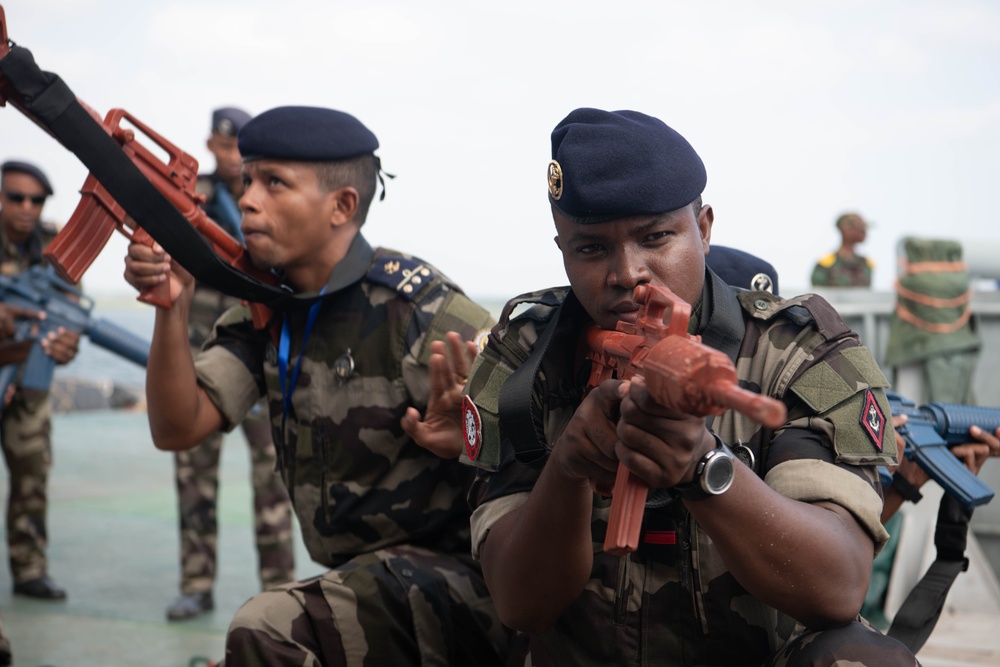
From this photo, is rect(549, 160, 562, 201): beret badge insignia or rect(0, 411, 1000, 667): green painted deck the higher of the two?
rect(549, 160, 562, 201): beret badge insignia

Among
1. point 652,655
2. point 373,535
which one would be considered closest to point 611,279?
point 652,655

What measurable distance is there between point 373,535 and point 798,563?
1.43 metres

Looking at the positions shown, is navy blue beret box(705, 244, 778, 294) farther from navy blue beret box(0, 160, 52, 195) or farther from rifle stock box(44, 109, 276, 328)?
navy blue beret box(0, 160, 52, 195)

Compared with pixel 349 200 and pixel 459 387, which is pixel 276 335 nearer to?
pixel 349 200

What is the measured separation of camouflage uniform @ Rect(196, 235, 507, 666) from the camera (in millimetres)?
2590

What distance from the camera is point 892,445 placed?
74.4 inches

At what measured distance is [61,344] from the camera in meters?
5.25

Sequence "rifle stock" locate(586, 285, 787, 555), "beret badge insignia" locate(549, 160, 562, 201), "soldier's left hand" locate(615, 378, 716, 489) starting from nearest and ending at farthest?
"rifle stock" locate(586, 285, 787, 555) < "soldier's left hand" locate(615, 378, 716, 489) < "beret badge insignia" locate(549, 160, 562, 201)

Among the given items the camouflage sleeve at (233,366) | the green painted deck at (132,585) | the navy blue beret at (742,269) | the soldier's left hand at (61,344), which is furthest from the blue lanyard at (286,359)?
the soldier's left hand at (61,344)

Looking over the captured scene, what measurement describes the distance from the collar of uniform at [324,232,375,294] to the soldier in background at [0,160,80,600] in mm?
2758

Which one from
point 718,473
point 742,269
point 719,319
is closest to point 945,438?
point 742,269

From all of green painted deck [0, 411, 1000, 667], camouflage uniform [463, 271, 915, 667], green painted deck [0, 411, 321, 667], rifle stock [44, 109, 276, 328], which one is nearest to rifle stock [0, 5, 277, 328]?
rifle stock [44, 109, 276, 328]

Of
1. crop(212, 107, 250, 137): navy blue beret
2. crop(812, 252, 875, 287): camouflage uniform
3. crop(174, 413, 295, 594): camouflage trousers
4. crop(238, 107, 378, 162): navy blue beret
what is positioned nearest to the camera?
crop(238, 107, 378, 162): navy blue beret

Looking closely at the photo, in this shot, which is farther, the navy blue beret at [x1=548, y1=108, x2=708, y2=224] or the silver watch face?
the navy blue beret at [x1=548, y1=108, x2=708, y2=224]
